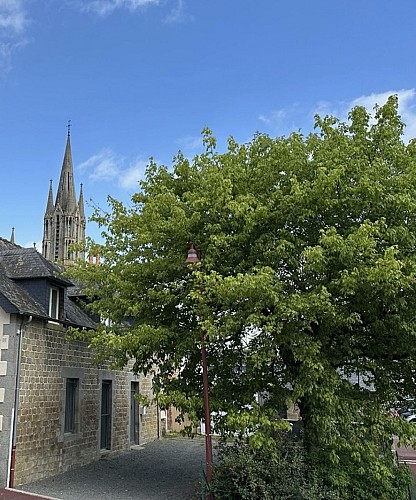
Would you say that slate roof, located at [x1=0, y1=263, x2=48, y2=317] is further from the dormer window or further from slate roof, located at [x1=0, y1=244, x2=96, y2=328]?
the dormer window

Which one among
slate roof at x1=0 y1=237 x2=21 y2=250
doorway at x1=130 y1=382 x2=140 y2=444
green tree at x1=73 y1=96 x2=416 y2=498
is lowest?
doorway at x1=130 y1=382 x2=140 y2=444

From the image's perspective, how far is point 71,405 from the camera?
1531 centimetres

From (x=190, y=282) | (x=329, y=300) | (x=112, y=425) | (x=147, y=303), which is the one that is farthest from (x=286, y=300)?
(x=112, y=425)

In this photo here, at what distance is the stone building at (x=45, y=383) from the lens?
1232 centimetres

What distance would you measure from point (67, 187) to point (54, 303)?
56.6 meters

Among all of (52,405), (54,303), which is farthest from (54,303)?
(52,405)

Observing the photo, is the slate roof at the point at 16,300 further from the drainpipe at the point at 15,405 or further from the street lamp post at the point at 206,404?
the street lamp post at the point at 206,404

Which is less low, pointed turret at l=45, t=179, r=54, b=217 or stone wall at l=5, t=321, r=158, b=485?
pointed turret at l=45, t=179, r=54, b=217

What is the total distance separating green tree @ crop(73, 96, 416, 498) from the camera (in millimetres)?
9867

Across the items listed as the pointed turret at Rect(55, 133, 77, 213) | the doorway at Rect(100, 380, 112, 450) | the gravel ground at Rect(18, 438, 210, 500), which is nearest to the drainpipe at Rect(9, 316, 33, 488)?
the gravel ground at Rect(18, 438, 210, 500)

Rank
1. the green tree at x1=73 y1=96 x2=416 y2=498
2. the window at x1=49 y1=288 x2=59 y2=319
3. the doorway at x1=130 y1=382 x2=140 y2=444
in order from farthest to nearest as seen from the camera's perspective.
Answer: the doorway at x1=130 y1=382 x2=140 y2=444
the window at x1=49 y1=288 x2=59 y2=319
the green tree at x1=73 y1=96 x2=416 y2=498

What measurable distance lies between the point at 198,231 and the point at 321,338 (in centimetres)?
346

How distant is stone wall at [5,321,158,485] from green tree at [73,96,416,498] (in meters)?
2.24

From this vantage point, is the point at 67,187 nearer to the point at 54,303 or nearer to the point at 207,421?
the point at 54,303
